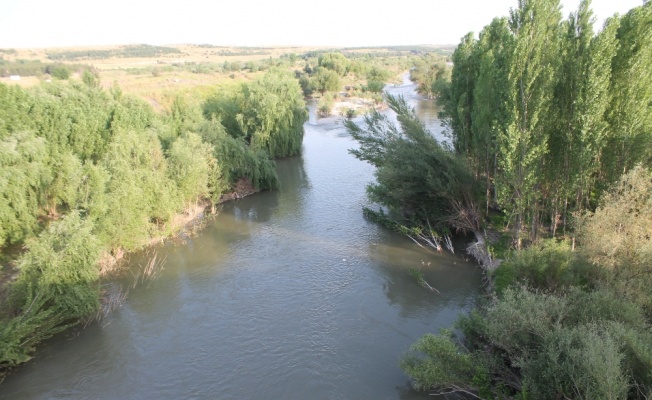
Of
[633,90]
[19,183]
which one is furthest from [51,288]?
[633,90]

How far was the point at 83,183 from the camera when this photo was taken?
21969 millimetres

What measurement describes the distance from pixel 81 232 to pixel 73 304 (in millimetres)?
3038

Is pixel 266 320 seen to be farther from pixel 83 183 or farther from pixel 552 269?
pixel 83 183

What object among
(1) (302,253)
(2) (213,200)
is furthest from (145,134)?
(1) (302,253)

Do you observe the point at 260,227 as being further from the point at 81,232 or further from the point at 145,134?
the point at 81,232

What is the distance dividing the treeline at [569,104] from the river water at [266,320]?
6.30 m

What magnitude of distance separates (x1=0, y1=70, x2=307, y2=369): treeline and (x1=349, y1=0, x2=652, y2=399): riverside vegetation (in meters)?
13.0

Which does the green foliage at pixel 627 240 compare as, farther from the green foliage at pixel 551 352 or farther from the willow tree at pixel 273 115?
the willow tree at pixel 273 115

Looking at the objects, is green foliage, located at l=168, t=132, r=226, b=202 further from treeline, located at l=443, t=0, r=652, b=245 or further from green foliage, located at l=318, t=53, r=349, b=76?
green foliage, located at l=318, t=53, r=349, b=76

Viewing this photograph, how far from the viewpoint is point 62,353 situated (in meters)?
16.6

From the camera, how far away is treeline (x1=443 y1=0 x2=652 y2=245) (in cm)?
1741

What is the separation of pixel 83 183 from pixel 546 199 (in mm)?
24515

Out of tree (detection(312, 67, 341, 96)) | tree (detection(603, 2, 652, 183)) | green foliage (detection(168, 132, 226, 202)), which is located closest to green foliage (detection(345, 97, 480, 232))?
tree (detection(603, 2, 652, 183))

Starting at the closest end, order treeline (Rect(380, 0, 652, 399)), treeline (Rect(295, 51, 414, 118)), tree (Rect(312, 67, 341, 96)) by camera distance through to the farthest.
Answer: treeline (Rect(380, 0, 652, 399))
treeline (Rect(295, 51, 414, 118))
tree (Rect(312, 67, 341, 96))
